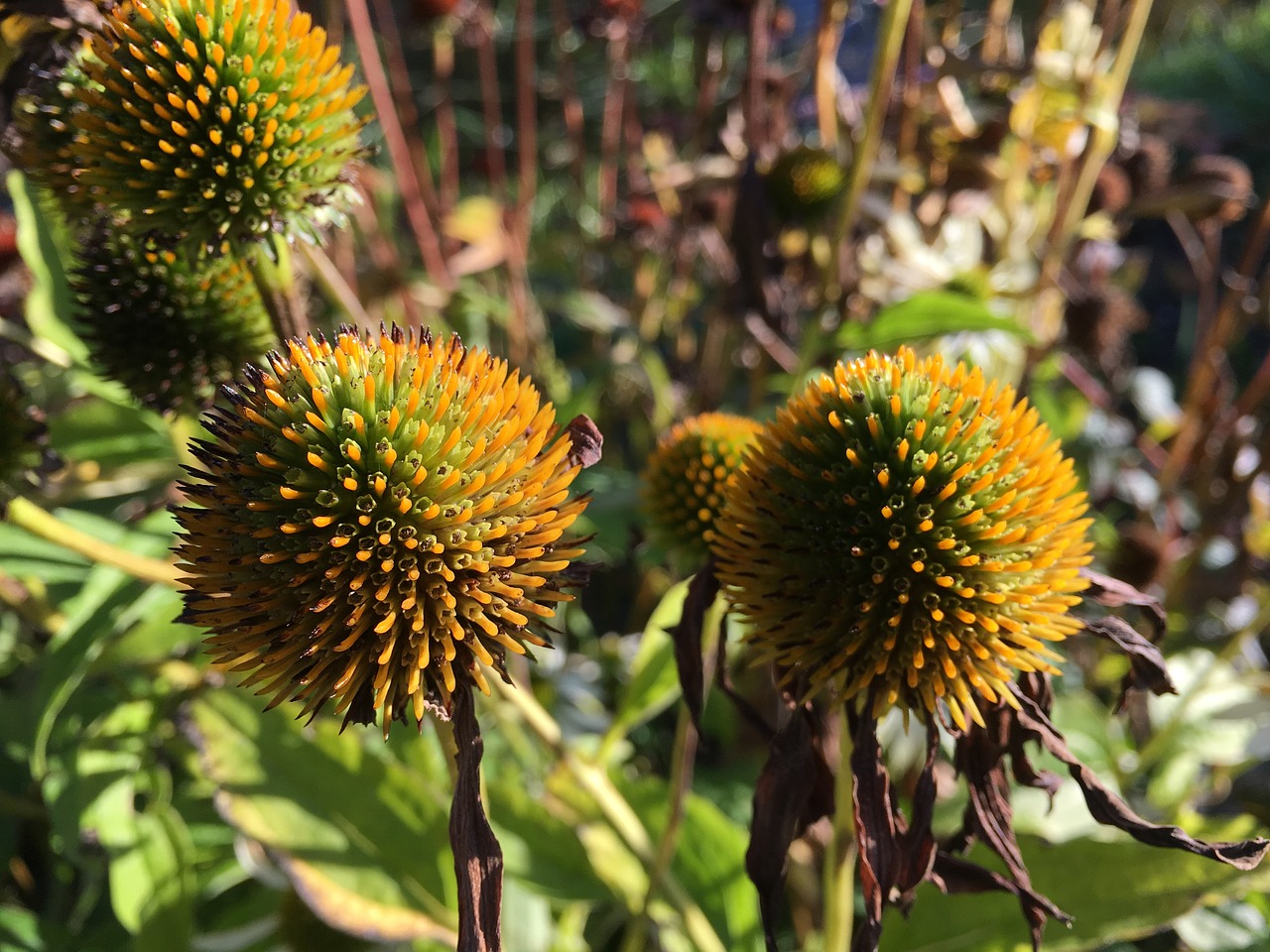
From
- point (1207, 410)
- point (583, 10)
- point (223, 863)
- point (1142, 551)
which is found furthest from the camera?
point (583, 10)

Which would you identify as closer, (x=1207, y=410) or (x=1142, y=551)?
(x=1142, y=551)

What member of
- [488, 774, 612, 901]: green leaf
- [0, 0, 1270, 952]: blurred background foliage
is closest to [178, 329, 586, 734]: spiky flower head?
[0, 0, 1270, 952]: blurred background foliage

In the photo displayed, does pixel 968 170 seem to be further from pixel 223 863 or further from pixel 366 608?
pixel 223 863

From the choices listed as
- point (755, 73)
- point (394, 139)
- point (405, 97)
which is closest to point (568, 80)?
point (405, 97)

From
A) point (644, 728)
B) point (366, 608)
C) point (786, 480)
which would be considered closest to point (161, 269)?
point (366, 608)

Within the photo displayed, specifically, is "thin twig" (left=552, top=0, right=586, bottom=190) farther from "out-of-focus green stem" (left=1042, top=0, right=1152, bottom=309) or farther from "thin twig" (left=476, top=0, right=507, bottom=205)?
"out-of-focus green stem" (left=1042, top=0, right=1152, bottom=309)

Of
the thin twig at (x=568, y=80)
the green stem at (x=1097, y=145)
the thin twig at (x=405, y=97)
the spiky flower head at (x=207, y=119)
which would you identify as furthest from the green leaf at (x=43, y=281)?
the green stem at (x=1097, y=145)
